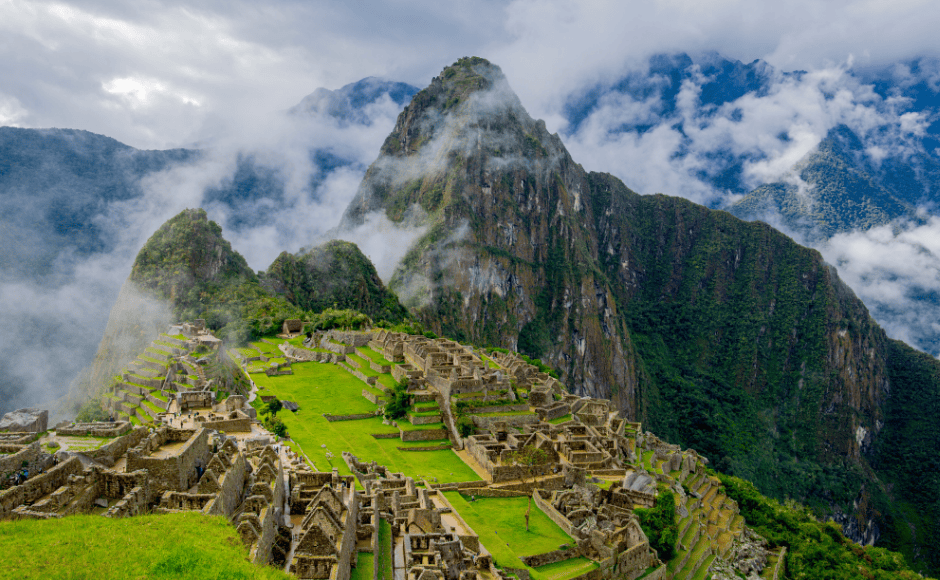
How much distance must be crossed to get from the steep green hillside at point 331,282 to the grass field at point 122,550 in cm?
8368

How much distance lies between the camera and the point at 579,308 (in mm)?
162000

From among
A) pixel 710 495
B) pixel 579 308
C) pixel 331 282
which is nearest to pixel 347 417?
pixel 710 495

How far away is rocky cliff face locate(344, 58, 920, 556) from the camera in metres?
139

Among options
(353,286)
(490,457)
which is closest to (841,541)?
(490,457)

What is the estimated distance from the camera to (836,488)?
117 m

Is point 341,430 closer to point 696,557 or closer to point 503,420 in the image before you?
point 503,420

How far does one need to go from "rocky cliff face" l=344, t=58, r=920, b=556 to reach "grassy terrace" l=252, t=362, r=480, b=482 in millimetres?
76831

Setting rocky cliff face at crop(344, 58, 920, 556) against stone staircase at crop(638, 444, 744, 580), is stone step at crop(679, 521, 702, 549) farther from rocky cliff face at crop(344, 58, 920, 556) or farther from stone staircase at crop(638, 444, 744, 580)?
rocky cliff face at crop(344, 58, 920, 556)

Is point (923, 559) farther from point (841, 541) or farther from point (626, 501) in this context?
point (626, 501)

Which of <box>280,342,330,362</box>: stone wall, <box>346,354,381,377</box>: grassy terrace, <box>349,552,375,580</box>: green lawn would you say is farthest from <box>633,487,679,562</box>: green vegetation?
<box>280,342,330,362</box>: stone wall

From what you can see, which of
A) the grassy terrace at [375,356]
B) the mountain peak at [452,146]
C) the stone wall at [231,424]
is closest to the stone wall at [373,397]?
the grassy terrace at [375,356]

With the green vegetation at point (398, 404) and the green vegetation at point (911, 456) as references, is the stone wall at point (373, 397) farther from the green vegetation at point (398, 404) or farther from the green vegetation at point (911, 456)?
the green vegetation at point (911, 456)

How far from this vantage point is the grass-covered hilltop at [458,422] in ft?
51.5

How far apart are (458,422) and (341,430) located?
716 centimetres
